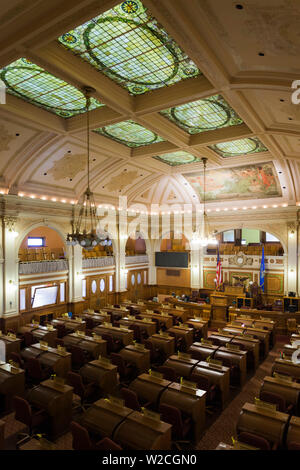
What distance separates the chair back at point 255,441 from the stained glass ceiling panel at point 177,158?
1091 centimetres

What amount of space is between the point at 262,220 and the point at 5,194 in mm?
12965

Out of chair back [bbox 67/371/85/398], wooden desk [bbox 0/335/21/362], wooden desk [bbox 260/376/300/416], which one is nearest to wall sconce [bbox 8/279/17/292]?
wooden desk [bbox 0/335/21/362]

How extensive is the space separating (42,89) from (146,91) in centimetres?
281

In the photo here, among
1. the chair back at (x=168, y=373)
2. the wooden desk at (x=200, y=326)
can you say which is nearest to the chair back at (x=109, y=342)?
the chair back at (x=168, y=373)

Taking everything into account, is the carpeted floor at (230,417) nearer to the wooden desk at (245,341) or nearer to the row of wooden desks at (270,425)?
the wooden desk at (245,341)

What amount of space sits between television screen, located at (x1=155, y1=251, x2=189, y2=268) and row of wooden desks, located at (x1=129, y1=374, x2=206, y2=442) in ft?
41.5

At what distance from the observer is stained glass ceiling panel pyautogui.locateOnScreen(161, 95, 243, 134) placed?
877cm

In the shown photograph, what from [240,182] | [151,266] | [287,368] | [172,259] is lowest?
[287,368]

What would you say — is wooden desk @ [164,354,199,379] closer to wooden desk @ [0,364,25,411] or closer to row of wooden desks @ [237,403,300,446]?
row of wooden desks @ [237,403,300,446]

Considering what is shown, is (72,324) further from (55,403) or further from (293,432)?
(293,432)

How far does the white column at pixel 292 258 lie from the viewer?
15695mm

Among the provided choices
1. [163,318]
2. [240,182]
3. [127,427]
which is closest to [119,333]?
[163,318]

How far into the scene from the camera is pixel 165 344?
9.85 metres

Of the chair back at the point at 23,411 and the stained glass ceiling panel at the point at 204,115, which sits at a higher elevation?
the stained glass ceiling panel at the point at 204,115
